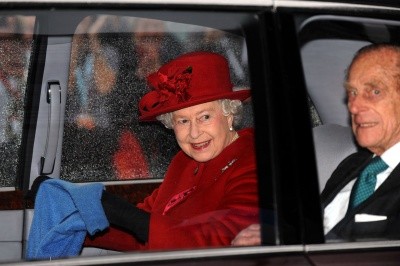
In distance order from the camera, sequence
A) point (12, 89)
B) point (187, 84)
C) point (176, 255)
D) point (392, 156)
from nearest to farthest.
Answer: point (176, 255) → point (392, 156) → point (187, 84) → point (12, 89)

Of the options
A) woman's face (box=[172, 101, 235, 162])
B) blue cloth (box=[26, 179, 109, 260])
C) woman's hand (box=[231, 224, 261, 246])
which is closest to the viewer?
woman's hand (box=[231, 224, 261, 246])

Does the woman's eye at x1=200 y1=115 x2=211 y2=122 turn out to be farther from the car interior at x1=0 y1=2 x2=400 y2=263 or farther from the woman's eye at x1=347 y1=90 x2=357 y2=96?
the woman's eye at x1=347 y1=90 x2=357 y2=96

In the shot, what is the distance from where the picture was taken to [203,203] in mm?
3031

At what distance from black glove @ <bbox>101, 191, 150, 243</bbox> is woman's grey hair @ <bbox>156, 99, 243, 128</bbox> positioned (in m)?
0.52

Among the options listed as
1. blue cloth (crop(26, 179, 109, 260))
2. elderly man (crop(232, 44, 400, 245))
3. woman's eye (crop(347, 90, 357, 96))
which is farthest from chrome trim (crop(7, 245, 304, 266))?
woman's eye (crop(347, 90, 357, 96))

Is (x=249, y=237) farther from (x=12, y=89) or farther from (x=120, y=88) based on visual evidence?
(x=12, y=89)

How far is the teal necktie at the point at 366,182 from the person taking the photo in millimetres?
2817

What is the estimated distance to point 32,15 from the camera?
2539 millimetres

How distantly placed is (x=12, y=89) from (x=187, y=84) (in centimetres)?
79

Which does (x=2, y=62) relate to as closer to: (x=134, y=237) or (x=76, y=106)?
(x=76, y=106)

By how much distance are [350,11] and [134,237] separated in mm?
993

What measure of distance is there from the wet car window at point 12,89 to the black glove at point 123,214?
0.60 m

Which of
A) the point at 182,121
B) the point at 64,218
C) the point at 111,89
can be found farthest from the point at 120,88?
the point at 64,218

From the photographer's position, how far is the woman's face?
338 cm
